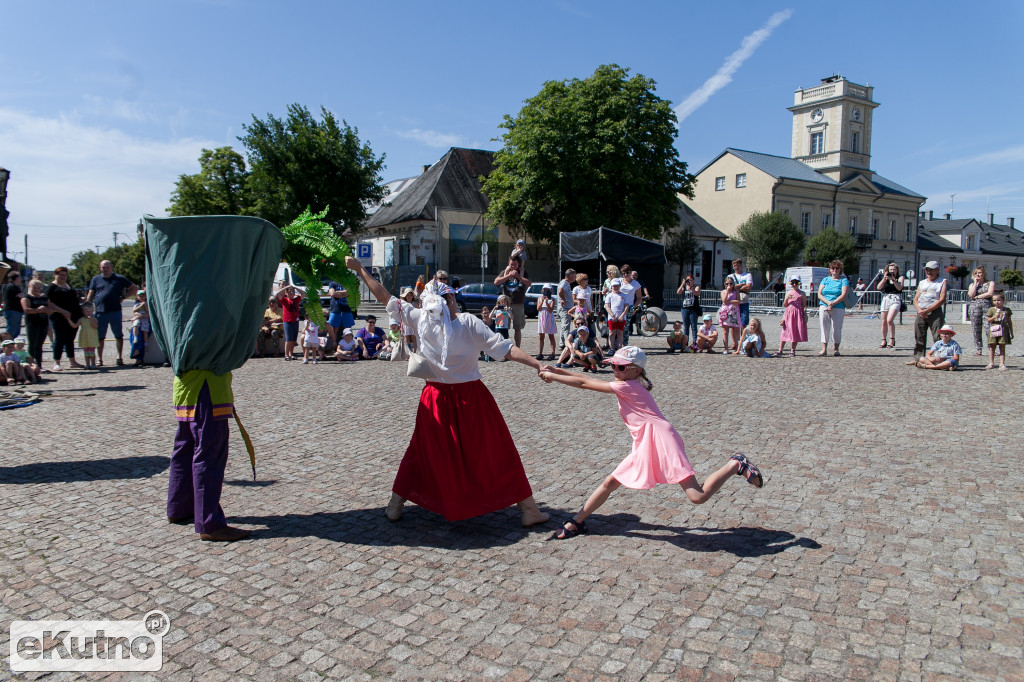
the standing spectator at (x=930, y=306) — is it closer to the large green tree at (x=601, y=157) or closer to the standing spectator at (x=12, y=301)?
the standing spectator at (x=12, y=301)

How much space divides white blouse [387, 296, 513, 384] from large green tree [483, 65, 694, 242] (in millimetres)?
32975

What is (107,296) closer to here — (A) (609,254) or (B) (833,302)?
(A) (609,254)

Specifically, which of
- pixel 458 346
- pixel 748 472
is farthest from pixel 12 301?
pixel 748 472

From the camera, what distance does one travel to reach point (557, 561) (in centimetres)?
431

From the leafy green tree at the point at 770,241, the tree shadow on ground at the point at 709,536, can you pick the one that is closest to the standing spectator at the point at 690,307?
the tree shadow on ground at the point at 709,536

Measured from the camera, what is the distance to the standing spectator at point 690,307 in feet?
52.3

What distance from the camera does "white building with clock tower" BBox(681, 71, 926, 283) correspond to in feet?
198

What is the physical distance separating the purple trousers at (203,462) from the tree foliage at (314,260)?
99 centimetres

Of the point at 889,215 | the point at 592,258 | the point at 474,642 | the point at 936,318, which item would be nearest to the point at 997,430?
the point at 936,318

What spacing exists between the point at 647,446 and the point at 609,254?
675 inches

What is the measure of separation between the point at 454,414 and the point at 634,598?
5.56ft

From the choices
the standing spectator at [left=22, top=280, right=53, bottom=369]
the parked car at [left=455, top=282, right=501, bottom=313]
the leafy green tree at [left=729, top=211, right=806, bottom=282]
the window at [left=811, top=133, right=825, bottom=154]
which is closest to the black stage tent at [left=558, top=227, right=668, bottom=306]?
the parked car at [left=455, top=282, right=501, bottom=313]

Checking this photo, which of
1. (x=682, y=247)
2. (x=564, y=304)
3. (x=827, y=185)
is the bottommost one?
(x=564, y=304)

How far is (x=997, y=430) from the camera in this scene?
7.82 m
